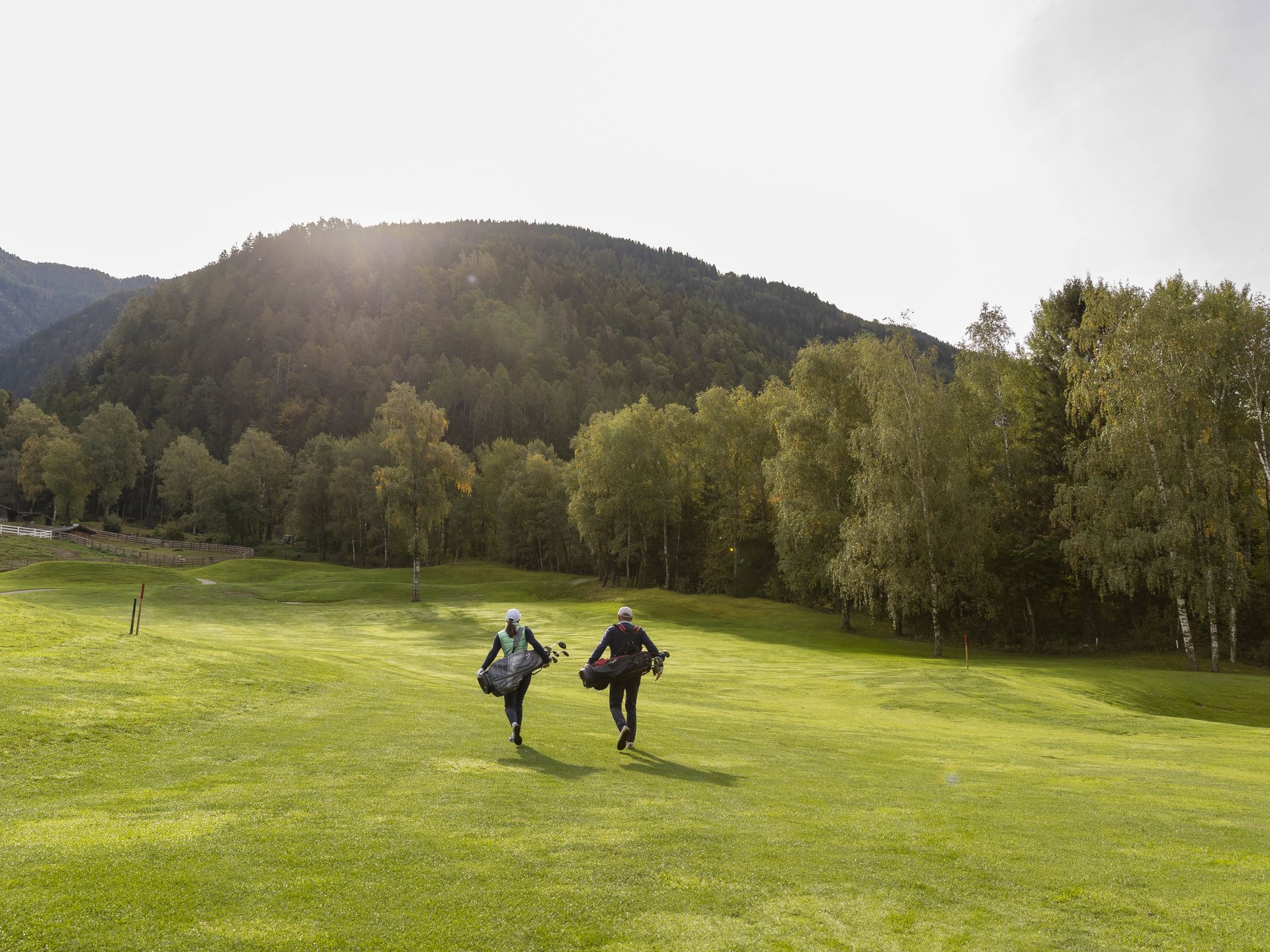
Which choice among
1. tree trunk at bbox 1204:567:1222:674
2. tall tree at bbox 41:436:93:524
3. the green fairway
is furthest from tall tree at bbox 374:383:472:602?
tall tree at bbox 41:436:93:524

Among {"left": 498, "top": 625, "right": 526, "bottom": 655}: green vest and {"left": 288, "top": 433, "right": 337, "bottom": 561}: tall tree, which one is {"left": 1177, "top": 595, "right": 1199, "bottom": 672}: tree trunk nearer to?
{"left": 498, "top": 625, "right": 526, "bottom": 655}: green vest

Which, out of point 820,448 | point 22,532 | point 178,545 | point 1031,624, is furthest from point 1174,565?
point 178,545

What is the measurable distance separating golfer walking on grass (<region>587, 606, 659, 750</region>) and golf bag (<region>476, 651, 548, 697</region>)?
50.2 inches

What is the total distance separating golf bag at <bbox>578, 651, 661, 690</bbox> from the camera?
48.2 feet

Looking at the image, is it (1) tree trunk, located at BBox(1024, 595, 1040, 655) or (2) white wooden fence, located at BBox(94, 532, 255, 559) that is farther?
(2) white wooden fence, located at BBox(94, 532, 255, 559)

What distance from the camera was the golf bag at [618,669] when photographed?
1470 cm

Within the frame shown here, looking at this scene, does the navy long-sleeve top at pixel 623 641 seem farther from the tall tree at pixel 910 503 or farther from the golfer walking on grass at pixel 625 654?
the tall tree at pixel 910 503

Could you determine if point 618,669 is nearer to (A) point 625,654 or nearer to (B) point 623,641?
(A) point 625,654

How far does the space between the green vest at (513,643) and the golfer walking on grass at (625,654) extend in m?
1.49

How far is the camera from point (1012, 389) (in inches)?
2431

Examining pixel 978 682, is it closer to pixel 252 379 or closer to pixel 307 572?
pixel 307 572

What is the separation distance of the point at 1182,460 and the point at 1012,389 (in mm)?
20878

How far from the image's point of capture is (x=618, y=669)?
578 inches

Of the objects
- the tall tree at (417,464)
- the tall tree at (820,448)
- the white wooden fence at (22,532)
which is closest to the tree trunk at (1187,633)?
the tall tree at (820,448)
